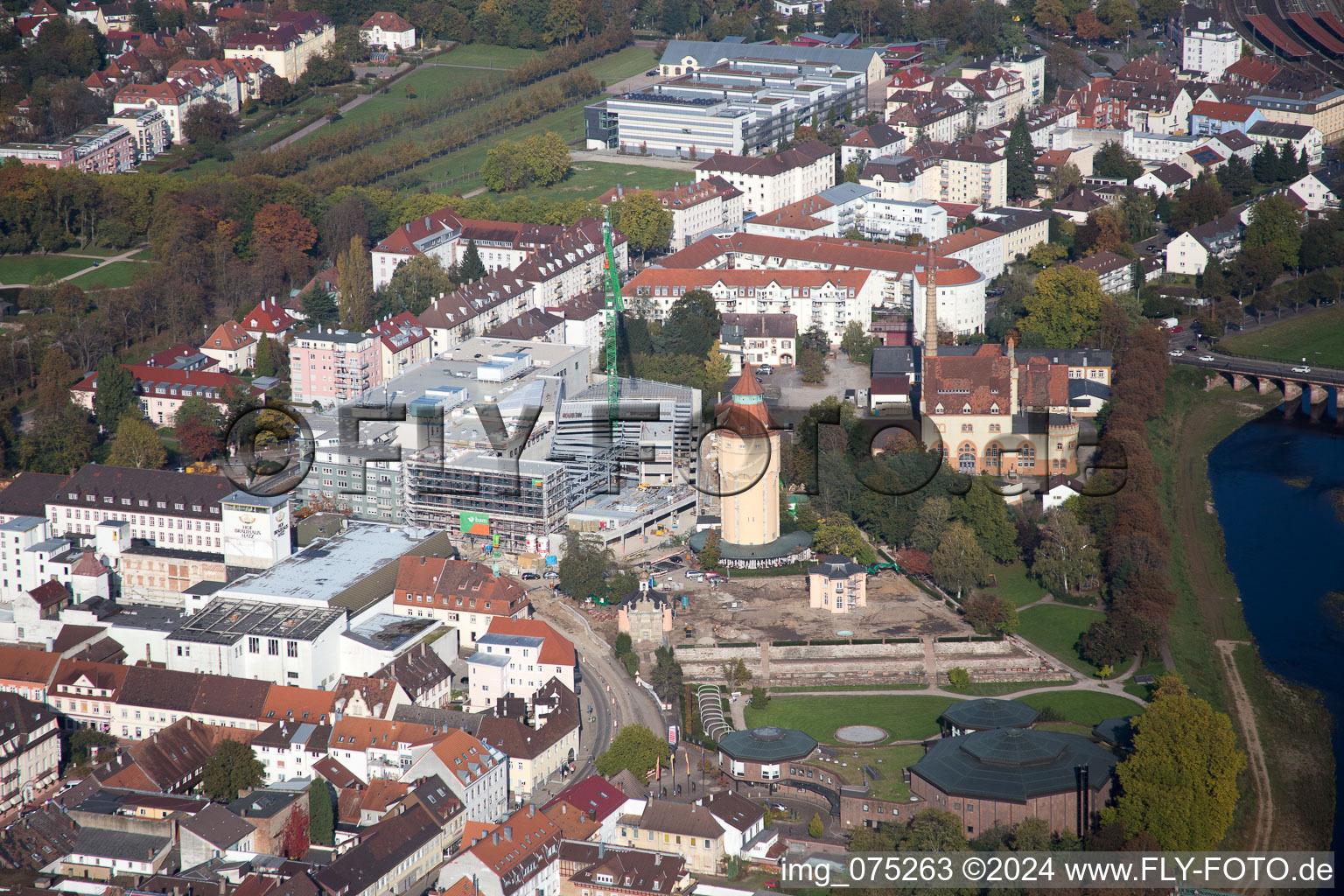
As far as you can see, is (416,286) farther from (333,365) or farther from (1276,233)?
(1276,233)

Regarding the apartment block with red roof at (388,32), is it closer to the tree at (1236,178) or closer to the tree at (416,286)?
the tree at (416,286)

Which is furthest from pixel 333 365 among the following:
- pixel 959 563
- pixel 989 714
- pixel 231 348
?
pixel 989 714

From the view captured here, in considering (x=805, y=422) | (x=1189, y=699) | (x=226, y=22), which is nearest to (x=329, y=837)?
(x=1189, y=699)

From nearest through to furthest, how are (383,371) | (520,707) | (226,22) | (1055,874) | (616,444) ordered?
(1055,874) → (520,707) → (616,444) → (383,371) → (226,22)

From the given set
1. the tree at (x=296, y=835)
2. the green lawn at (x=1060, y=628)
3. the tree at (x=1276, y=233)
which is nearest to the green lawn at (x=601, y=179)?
the tree at (x=1276, y=233)

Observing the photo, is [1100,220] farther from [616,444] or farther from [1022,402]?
[616,444]

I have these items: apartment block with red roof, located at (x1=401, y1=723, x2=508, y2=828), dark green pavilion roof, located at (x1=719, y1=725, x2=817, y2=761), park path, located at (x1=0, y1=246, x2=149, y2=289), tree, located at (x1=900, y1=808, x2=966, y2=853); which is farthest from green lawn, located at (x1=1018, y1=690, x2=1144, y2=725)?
park path, located at (x1=0, y1=246, x2=149, y2=289)

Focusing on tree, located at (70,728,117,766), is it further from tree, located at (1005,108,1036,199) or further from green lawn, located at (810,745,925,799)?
tree, located at (1005,108,1036,199)
